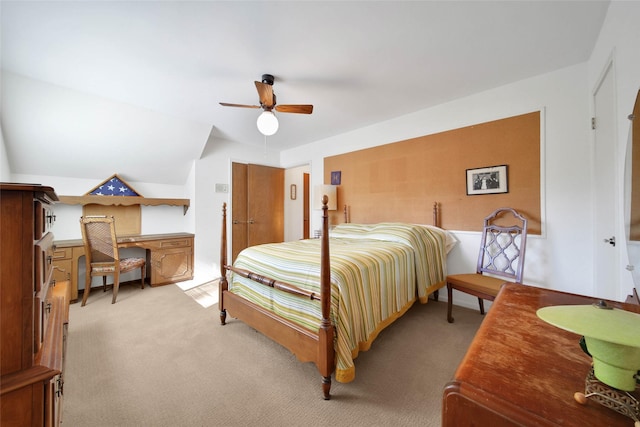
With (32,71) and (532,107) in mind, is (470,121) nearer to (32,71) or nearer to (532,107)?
(532,107)

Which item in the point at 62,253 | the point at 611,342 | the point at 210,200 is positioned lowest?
the point at 62,253

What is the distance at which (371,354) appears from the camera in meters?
1.92

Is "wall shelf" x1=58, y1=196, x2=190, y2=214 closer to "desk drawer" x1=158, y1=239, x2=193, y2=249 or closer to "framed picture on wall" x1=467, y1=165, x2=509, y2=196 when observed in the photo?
"desk drawer" x1=158, y1=239, x2=193, y2=249

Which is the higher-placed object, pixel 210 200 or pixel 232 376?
pixel 210 200

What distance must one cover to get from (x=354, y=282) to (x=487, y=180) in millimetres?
2121

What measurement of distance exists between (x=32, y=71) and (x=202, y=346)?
3113mm

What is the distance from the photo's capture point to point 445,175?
299 cm

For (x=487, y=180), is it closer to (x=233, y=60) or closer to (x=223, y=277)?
(x=233, y=60)

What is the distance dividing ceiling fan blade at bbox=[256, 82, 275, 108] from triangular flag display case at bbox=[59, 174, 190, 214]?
2.63m

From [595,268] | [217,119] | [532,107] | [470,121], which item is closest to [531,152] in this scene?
[532,107]

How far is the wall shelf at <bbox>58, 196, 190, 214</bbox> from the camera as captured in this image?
10.6 feet

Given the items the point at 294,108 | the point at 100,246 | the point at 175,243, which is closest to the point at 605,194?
the point at 294,108

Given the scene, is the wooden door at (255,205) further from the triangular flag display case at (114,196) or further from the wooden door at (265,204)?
the triangular flag display case at (114,196)

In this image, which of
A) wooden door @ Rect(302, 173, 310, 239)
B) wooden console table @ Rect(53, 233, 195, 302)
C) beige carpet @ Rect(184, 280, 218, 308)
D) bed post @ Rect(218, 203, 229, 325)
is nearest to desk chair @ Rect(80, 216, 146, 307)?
wooden console table @ Rect(53, 233, 195, 302)
